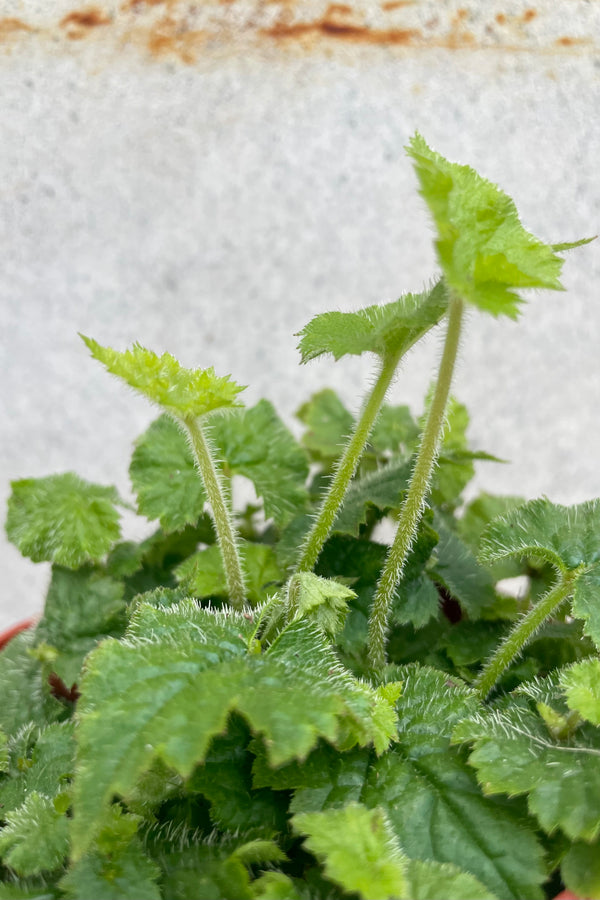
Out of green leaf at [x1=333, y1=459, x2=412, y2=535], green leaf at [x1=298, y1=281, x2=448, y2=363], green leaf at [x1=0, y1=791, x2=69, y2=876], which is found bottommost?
green leaf at [x1=0, y1=791, x2=69, y2=876]

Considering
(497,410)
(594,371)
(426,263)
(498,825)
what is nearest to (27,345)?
(426,263)

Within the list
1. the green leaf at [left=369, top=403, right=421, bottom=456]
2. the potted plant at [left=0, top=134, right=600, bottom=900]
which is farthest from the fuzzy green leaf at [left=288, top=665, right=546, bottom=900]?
the green leaf at [left=369, top=403, right=421, bottom=456]

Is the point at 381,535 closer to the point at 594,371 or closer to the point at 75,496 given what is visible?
the point at 75,496

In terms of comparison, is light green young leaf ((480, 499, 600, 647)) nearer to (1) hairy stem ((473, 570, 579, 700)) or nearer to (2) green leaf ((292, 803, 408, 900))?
(1) hairy stem ((473, 570, 579, 700))

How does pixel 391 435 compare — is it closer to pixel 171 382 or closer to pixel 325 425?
pixel 325 425

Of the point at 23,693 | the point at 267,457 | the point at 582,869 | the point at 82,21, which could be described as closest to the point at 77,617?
the point at 23,693

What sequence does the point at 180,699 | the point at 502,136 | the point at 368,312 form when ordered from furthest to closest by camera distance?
the point at 502,136 → the point at 368,312 → the point at 180,699
